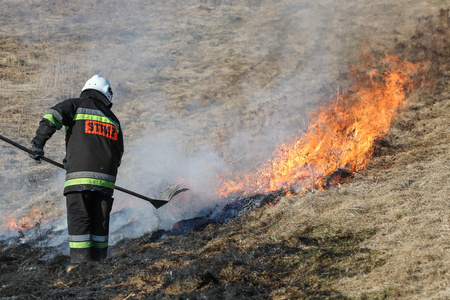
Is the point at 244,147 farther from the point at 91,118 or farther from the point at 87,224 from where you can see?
the point at 87,224

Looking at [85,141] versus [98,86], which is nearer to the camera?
[85,141]

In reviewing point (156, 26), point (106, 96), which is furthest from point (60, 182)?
point (156, 26)

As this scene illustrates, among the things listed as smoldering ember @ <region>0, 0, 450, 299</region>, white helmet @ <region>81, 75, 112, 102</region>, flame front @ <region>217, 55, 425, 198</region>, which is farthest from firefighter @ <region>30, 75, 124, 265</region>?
flame front @ <region>217, 55, 425, 198</region>

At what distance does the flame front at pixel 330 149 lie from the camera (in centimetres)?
650

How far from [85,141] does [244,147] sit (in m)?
4.90

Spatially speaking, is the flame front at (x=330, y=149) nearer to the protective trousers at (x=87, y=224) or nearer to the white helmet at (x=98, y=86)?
the protective trousers at (x=87, y=224)

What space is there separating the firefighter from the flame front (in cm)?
242

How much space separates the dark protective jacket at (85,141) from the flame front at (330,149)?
241 cm

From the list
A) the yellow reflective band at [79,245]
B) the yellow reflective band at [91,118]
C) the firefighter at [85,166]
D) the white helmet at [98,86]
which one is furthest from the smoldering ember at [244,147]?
the white helmet at [98,86]

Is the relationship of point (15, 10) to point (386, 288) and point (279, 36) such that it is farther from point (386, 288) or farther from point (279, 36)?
point (386, 288)

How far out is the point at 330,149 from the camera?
6.81m

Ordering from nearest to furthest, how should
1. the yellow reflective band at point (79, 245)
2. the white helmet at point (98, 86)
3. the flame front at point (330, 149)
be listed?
the yellow reflective band at point (79, 245) < the white helmet at point (98, 86) < the flame front at point (330, 149)

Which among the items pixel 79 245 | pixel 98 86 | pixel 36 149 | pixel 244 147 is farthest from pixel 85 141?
pixel 244 147

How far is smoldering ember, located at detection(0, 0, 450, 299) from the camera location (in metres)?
3.70
